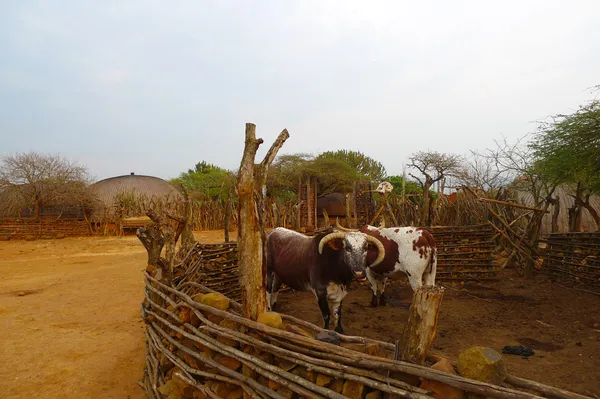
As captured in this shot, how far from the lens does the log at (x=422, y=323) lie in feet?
6.21

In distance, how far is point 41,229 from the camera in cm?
1756

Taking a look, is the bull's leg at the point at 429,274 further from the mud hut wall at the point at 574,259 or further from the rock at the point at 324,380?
the rock at the point at 324,380

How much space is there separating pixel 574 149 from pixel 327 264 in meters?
5.42

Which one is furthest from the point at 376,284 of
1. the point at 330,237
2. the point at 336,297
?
the point at 330,237

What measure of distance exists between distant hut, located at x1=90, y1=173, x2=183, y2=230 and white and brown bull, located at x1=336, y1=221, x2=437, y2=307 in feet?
48.8

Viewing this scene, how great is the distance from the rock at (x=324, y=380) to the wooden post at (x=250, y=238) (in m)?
0.82

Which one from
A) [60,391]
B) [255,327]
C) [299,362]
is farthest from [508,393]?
[60,391]

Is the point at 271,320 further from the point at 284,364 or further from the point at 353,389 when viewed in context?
the point at 353,389

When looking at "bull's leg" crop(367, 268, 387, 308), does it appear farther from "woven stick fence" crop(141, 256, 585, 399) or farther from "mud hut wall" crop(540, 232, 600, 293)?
"mud hut wall" crop(540, 232, 600, 293)

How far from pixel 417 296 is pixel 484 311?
5064 millimetres

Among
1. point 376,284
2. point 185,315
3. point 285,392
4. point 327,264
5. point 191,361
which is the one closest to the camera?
point 285,392

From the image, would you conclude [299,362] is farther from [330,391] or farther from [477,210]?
[477,210]

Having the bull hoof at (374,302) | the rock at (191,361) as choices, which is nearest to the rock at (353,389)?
the rock at (191,361)

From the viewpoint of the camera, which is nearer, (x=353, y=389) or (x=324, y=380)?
(x=353, y=389)
